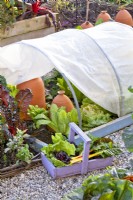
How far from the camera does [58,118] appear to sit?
4.12m

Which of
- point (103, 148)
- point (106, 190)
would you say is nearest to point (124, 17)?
point (103, 148)

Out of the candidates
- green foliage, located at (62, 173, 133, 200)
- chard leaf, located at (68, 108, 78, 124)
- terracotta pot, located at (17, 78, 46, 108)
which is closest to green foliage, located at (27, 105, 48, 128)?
terracotta pot, located at (17, 78, 46, 108)

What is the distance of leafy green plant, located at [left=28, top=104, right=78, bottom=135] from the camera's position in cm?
409

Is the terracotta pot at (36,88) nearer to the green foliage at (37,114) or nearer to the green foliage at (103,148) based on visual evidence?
the green foliage at (37,114)

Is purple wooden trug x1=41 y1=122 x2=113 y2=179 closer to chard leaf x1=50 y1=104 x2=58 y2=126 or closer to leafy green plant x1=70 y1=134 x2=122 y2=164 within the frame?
leafy green plant x1=70 y1=134 x2=122 y2=164

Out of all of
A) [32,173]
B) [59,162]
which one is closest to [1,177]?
[32,173]

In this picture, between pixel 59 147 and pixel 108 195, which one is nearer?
pixel 108 195

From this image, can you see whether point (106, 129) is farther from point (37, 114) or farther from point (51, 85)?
point (51, 85)

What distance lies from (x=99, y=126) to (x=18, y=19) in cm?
276

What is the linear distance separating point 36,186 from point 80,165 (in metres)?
0.42

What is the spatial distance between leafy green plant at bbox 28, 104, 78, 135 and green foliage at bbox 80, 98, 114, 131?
202mm

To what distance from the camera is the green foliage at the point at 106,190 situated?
2.27 m

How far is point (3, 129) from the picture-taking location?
12.0 feet

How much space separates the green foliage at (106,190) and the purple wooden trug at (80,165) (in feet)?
3.46
